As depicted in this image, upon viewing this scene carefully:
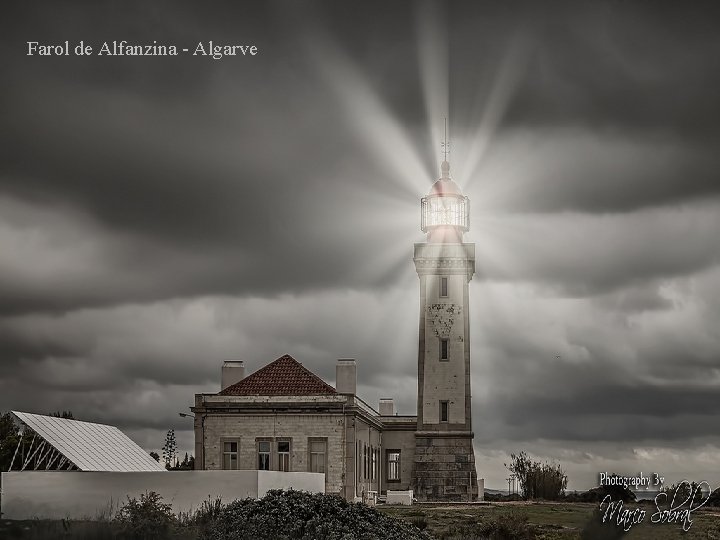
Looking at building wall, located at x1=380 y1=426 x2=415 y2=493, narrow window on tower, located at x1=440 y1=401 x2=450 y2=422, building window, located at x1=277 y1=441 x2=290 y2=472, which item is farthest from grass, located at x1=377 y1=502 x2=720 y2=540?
building wall, located at x1=380 y1=426 x2=415 y2=493

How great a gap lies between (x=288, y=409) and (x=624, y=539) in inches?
800

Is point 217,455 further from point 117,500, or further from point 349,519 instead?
point 349,519

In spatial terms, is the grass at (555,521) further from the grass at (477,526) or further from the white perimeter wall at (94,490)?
the white perimeter wall at (94,490)

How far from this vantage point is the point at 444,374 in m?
43.4

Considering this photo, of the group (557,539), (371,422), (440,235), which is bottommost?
(557,539)

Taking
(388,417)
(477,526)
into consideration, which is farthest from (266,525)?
(388,417)

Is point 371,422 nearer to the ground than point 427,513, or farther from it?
farther from it

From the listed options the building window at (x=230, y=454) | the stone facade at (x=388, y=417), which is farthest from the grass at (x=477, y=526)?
the building window at (x=230, y=454)

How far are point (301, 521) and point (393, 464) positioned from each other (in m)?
29.1

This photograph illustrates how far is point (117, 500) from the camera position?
2294 centimetres

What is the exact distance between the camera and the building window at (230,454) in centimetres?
3719

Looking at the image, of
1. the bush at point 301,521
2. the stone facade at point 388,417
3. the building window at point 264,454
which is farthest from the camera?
the building window at point 264,454

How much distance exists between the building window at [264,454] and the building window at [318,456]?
1.51 meters

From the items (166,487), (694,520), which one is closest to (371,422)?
(694,520)
